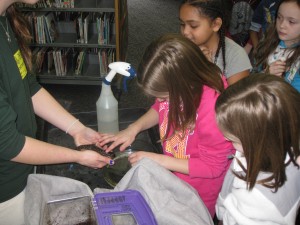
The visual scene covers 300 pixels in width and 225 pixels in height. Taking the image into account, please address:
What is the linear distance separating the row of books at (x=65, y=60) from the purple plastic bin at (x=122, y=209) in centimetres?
259

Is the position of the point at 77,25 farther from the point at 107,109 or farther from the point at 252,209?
the point at 252,209

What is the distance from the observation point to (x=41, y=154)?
3.46ft

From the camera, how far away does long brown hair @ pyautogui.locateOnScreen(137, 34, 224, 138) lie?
109 cm

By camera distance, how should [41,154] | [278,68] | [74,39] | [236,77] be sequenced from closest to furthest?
[41,154] → [236,77] → [278,68] → [74,39]

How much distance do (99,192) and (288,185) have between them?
1.83 ft

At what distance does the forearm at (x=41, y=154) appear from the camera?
1.03 m

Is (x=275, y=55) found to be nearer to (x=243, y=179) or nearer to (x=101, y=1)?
(x=243, y=179)

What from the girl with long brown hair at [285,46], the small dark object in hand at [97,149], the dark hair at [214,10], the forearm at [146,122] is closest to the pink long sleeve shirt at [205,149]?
the forearm at [146,122]

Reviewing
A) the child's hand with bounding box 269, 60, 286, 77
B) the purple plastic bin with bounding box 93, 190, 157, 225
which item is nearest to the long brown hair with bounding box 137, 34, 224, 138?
the purple plastic bin with bounding box 93, 190, 157, 225

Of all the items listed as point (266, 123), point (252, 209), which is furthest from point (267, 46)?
point (252, 209)

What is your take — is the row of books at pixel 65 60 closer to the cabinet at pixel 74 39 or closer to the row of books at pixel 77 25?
the cabinet at pixel 74 39

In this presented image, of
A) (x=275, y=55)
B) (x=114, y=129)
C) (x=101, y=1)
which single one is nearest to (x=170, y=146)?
(x=114, y=129)

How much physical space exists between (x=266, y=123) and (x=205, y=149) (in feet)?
1.07

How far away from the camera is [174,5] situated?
621cm
